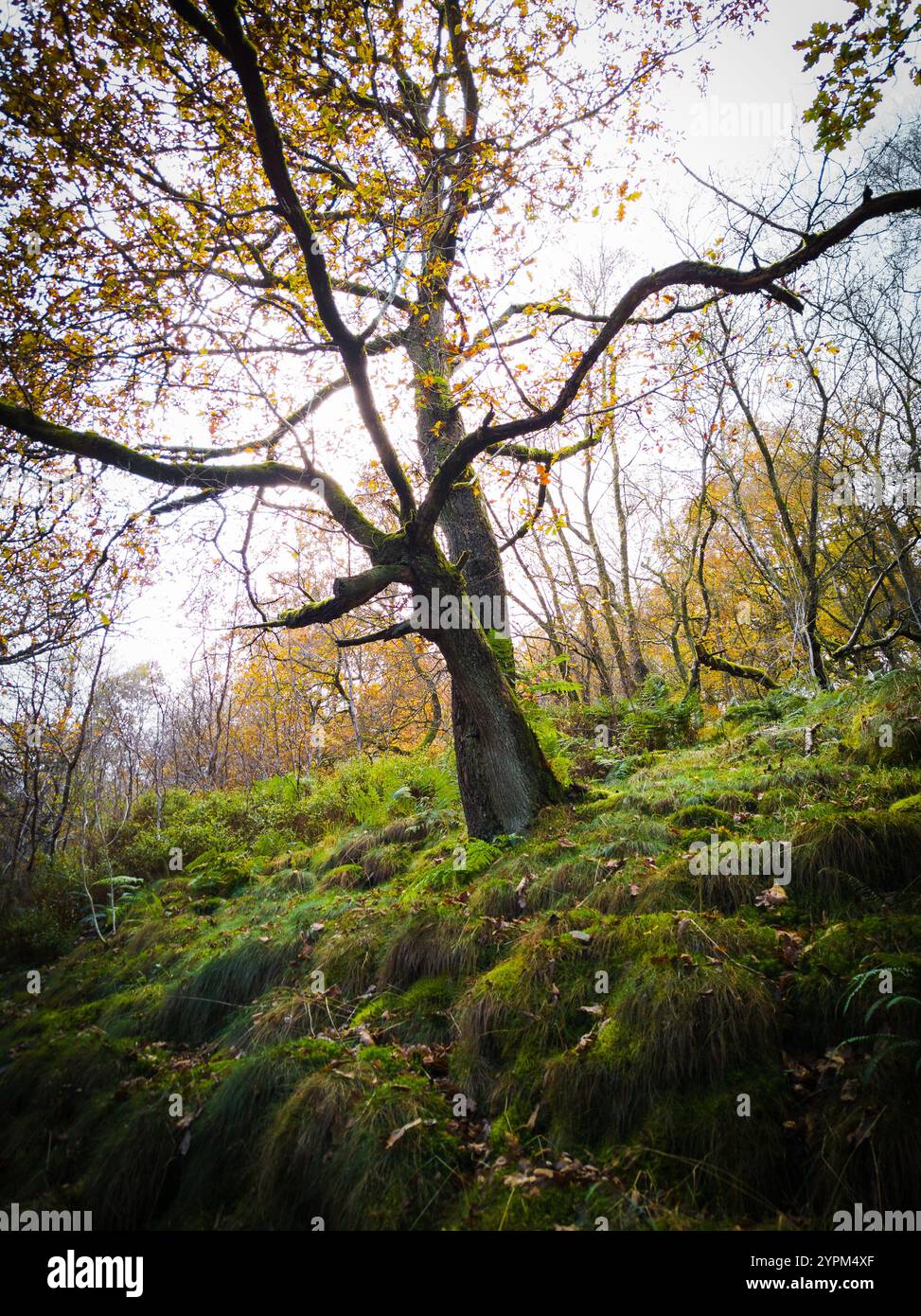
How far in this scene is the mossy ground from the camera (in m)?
2.47

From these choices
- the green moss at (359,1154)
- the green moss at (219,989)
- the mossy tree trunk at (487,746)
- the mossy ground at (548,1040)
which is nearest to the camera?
the mossy ground at (548,1040)

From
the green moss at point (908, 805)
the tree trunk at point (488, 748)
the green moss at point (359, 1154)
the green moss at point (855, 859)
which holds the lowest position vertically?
the green moss at point (359, 1154)

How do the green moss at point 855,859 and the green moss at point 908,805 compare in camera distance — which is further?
the green moss at point 908,805

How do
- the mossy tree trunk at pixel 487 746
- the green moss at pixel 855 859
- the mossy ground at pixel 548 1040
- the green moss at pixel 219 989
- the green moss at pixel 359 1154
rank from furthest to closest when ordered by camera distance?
the mossy tree trunk at pixel 487 746
the green moss at pixel 219 989
the green moss at pixel 855 859
the green moss at pixel 359 1154
the mossy ground at pixel 548 1040

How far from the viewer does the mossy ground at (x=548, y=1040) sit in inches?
97.3

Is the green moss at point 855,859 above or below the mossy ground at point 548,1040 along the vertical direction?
above

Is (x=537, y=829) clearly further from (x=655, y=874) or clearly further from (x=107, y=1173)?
(x=107, y=1173)

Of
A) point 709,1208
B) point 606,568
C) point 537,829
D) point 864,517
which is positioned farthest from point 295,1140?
point 864,517

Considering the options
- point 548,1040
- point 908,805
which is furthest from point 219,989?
point 908,805

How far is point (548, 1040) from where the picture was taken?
3.23 meters

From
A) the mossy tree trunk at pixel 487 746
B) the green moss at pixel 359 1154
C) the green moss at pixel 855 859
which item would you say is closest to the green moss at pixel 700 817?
the green moss at pixel 855 859

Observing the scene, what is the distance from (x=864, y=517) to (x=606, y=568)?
5903 millimetres

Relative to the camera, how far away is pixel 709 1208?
235 cm

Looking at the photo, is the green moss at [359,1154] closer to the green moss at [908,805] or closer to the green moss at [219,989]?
the green moss at [219,989]
